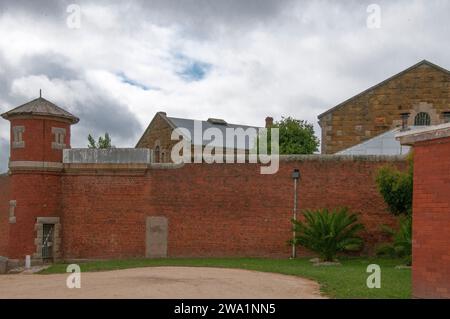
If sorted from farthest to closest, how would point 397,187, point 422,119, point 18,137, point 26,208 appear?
1. point 422,119
2. point 18,137
3. point 26,208
4. point 397,187

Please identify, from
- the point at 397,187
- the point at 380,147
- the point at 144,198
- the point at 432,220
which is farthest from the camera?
the point at 380,147

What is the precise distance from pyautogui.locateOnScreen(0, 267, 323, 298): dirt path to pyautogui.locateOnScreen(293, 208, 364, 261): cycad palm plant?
11.8 feet

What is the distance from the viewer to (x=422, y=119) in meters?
30.5

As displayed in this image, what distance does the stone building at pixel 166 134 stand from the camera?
1833 inches

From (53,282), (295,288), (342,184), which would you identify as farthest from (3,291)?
(342,184)

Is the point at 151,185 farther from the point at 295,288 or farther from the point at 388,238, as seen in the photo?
the point at 295,288

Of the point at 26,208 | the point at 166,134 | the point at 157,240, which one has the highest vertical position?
the point at 166,134

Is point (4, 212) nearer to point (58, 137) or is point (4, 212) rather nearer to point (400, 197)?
point (58, 137)

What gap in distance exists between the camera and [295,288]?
1416 cm

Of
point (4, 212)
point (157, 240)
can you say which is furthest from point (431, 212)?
point (4, 212)

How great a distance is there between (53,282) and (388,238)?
1206 centimetres

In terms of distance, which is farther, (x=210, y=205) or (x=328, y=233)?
(x=210, y=205)

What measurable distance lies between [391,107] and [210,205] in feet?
39.2

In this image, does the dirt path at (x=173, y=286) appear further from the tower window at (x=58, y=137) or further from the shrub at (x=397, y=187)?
the tower window at (x=58, y=137)
